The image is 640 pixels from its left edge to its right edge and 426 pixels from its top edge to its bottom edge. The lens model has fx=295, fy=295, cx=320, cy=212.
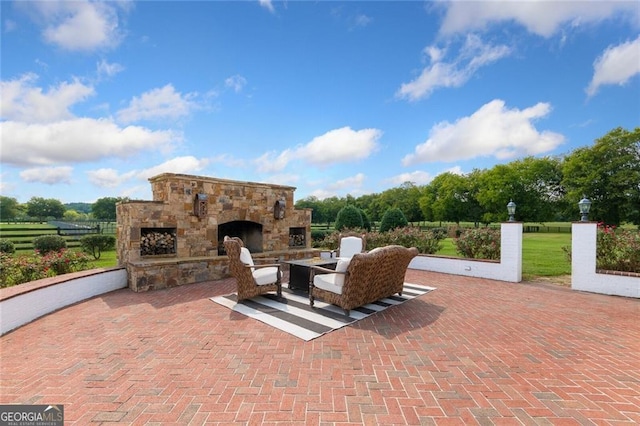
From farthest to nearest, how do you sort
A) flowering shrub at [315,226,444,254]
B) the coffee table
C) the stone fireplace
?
flowering shrub at [315,226,444,254], the stone fireplace, the coffee table

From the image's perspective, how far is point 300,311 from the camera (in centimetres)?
504

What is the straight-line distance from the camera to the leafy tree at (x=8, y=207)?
58.0 metres

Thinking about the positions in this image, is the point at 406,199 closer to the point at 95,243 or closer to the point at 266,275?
the point at 95,243

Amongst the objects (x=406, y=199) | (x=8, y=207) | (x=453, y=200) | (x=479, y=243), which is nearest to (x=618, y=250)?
(x=479, y=243)

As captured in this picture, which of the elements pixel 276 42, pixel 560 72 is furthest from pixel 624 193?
pixel 276 42

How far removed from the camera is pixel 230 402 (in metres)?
2.55

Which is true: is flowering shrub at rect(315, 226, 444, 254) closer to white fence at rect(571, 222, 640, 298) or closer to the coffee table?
white fence at rect(571, 222, 640, 298)

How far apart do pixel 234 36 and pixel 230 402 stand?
26.0 ft

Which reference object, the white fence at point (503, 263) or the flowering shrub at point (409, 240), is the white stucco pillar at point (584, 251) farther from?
the flowering shrub at point (409, 240)

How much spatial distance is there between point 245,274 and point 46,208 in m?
87.6

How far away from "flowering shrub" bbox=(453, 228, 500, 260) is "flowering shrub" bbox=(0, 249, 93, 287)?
10.3 metres

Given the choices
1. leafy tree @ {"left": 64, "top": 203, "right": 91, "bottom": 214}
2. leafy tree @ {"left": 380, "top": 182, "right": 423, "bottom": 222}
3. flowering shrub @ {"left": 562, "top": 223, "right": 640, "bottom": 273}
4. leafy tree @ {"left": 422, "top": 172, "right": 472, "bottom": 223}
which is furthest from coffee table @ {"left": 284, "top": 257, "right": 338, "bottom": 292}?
leafy tree @ {"left": 64, "top": 203, "right": 91, "bottom": 214}

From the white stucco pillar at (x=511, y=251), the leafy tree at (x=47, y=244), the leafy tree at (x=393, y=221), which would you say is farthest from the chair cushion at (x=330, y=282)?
the leafy tree at (x=393, y=221)

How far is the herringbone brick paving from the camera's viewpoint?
2.42 m
